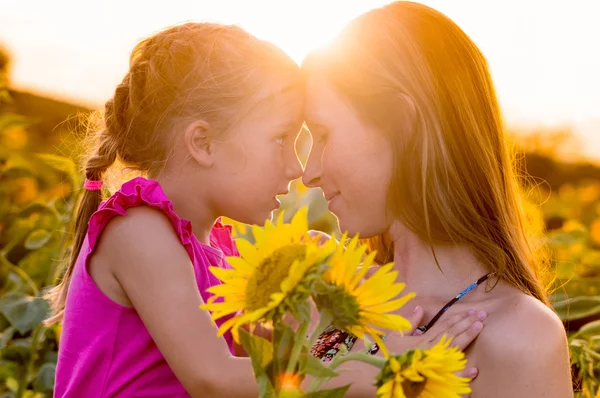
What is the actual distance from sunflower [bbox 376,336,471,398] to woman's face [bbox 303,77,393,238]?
2.99 ft

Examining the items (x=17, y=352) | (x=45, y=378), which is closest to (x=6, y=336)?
(x=17, y=352)

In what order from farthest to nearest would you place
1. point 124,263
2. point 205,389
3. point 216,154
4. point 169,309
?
1. point 216,154
2. point 124,263
3. point 169,309
4. point 205,389

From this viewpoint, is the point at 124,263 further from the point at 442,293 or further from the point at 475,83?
the point at 475,83

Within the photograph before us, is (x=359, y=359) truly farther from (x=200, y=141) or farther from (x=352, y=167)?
(x=200, y=141)

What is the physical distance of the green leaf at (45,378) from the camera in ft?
7.50

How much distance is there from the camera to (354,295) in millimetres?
642

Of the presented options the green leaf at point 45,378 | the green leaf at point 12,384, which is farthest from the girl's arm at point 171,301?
the green leaf at point 12,384

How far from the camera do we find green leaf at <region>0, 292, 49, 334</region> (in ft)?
7.71

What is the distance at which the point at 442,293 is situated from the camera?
4.99 ft

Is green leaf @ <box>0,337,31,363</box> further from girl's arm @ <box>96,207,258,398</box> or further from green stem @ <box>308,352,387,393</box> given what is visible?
green stem @ <box>308,352,387,393</box>

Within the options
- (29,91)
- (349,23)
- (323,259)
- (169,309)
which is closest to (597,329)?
(349,23)

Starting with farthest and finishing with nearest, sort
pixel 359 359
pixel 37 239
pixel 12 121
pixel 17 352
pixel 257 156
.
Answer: pixel 12 121
pixel 37 239
pixel 17 352
pixel 257 156
pixel 359 359

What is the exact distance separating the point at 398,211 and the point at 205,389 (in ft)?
1.83

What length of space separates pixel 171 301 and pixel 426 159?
20.9 inches
